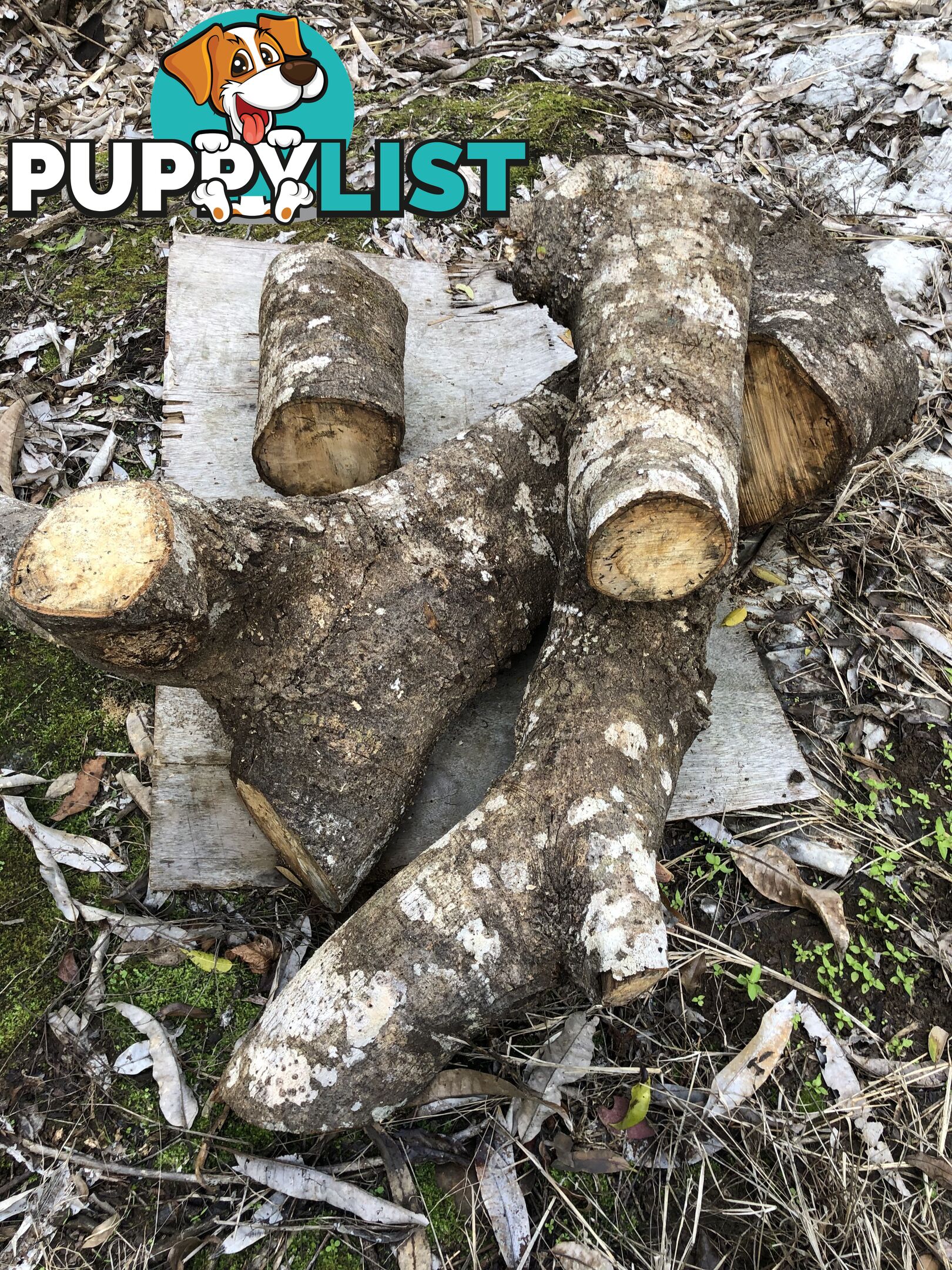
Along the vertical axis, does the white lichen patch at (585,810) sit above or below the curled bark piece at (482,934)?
above

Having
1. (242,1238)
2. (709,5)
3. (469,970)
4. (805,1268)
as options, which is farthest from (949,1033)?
(709,5)

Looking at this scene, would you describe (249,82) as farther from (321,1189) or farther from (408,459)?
(321,1189)

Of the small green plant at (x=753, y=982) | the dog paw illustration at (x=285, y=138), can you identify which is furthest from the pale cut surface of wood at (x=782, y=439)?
the dog paw illustration at (x=285, y=138)

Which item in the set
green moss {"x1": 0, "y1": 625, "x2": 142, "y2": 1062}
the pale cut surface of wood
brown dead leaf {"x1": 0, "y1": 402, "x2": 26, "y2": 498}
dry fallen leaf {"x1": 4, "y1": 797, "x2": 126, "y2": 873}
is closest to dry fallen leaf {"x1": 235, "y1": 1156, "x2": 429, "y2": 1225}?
green moss {"x1": 0, "y1": 625, "x2": 142, "y2": 1062}

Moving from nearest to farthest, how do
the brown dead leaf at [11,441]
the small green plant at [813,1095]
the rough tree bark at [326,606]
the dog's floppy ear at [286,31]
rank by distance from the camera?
1. the rough tree bark at [326,606]
2. the small green plant at [813,1095]
3. the brown dead leaf at [11,441]
4. the dog's floppy ear at [286,31]

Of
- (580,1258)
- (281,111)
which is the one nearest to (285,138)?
(281,111)

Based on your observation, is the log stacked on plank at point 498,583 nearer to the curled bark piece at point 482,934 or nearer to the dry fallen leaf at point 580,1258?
the curled bark piece at point 482,934
